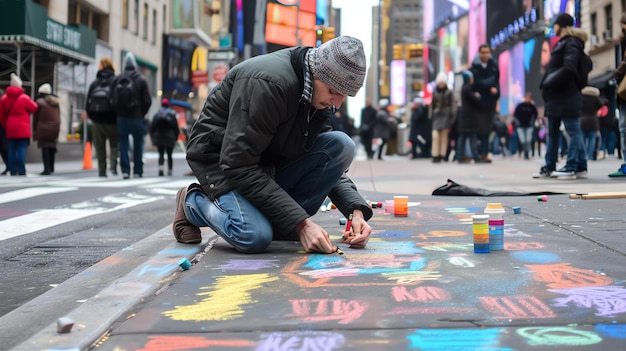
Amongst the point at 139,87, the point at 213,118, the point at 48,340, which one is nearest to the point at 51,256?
the point at 213,118

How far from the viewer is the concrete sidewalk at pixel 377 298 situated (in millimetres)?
2371

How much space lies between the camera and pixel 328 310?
2.73 meters

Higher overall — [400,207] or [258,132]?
[258,132]

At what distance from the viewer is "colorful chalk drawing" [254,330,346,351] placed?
2.28 m

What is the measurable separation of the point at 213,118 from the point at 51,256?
1.43m

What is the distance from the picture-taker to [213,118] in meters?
4.20

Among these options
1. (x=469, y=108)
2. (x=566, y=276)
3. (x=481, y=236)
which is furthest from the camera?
(x=469, y=108)

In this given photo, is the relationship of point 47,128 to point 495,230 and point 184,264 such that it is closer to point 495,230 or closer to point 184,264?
point 184,264

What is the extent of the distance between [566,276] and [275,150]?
1.67 m

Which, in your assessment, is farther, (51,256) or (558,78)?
(558,78)

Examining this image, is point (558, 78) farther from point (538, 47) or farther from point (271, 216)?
point (538, 47)

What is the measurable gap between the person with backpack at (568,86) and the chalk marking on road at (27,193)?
6.27 m

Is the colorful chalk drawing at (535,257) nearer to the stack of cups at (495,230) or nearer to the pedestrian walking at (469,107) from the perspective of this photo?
the stack of cups at (495,230)

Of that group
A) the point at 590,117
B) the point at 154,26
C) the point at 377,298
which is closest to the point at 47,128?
the point at 590,117
